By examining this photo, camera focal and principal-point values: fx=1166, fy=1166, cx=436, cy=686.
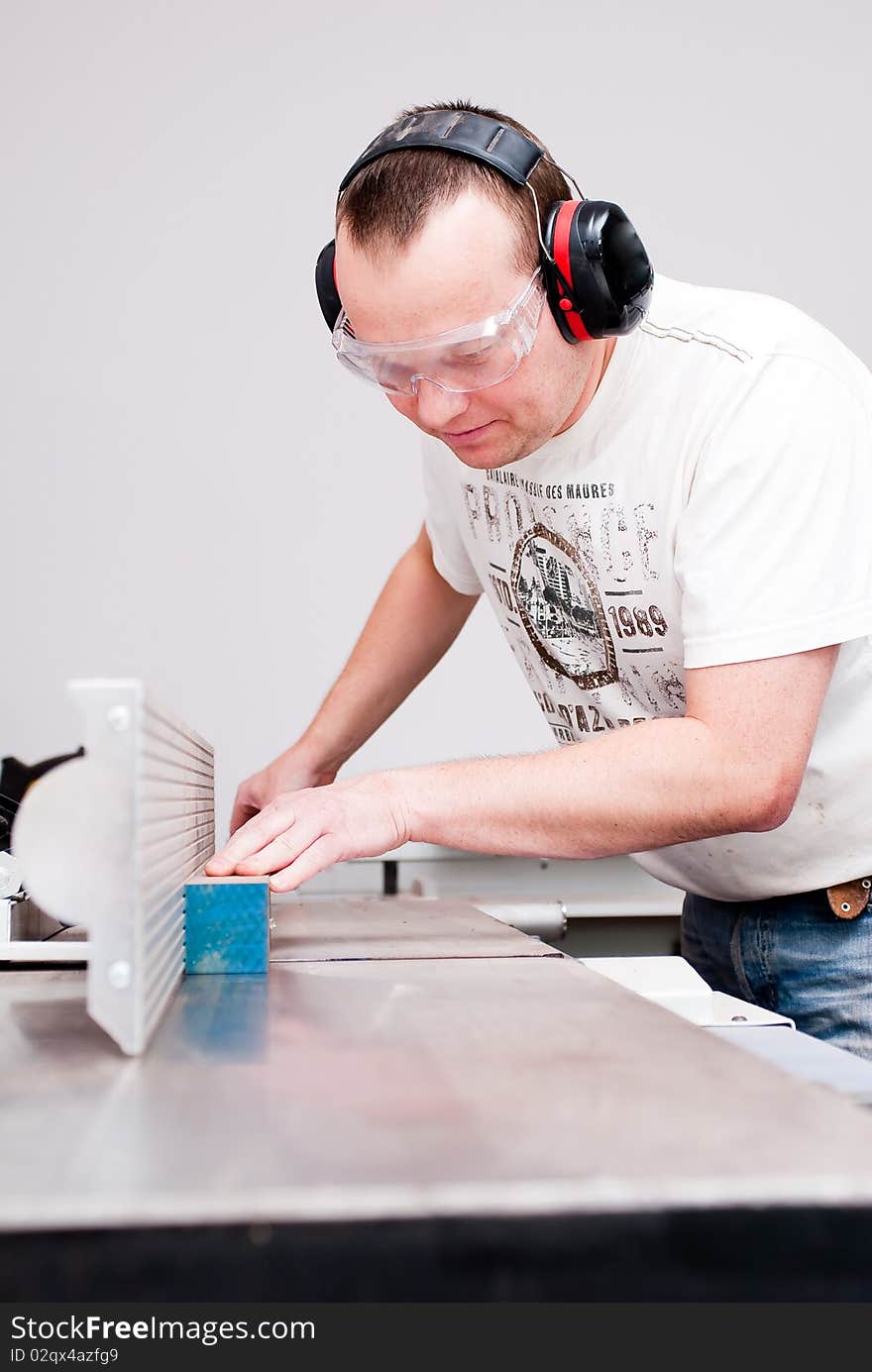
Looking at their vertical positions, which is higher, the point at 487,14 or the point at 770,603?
the point at 487,14

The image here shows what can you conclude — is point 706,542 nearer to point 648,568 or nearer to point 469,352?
point 648,568

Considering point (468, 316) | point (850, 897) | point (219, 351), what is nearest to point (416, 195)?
point (468, 316)

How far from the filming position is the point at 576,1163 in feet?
1.40

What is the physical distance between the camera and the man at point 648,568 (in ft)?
3.31

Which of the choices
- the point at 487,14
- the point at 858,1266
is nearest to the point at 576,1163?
the point at 858,1266

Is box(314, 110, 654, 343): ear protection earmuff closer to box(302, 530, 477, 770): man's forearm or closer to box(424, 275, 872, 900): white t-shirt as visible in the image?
box(424, 275, 872, 900): white t-shirt

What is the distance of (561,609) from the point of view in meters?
1.33

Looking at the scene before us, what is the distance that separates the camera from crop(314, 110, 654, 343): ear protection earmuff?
3.53 ft

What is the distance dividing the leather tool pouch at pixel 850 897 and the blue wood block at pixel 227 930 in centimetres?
69

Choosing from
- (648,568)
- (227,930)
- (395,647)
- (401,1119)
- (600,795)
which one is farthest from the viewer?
(395,647)

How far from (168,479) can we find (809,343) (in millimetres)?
1843

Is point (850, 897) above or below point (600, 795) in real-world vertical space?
below

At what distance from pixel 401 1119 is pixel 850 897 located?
0.93m

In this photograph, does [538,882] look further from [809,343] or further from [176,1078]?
[176,1078]
